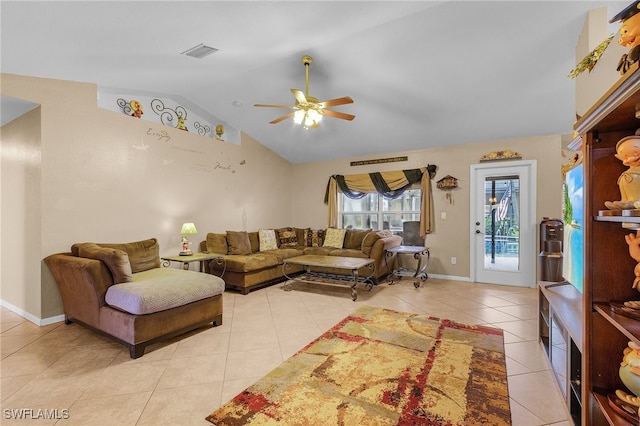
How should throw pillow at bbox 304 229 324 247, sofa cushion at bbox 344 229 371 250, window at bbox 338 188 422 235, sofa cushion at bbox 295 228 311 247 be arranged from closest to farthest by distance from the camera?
sofa cushion at bbox 344 229 371 250, window at bbox 338 188 422 235, throw pillow at bbox 304 229 324 247, sofa cushion at bbox 295 228 311 247

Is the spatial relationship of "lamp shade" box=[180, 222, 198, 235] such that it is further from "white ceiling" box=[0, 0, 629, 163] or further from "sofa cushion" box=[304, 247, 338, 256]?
"sofa cushion" box=[304, 247, 338, 256]

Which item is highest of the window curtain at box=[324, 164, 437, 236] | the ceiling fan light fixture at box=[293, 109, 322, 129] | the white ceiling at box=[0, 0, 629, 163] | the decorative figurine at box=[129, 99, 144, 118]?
the white ceiling at box=[0, 0, 629, 163]

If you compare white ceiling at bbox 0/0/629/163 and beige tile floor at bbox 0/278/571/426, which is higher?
white ceiling at bbox 0/0/629/163

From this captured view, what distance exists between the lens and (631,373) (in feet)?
3.37

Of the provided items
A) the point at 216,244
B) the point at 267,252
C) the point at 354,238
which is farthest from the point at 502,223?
the point at 216,244

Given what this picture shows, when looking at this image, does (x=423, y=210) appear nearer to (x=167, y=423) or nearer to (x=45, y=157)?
(x=167, y=423)

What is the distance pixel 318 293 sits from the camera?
4.25m

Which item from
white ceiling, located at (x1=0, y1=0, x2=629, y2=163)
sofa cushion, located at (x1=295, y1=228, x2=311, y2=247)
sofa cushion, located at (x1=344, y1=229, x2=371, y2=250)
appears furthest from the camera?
sofa cushion, located at (x1=295, y1=228, x2=311, y2=247)

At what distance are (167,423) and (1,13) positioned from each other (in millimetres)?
3070

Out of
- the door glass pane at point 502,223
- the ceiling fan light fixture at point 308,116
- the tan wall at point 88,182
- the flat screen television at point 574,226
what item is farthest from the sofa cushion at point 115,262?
the door glass pane at point 502,223

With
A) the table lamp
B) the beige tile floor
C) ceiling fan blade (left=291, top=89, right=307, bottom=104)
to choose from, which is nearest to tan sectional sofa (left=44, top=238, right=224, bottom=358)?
the beige tile floor

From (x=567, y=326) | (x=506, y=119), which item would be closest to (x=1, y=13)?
(x=567, y=326)

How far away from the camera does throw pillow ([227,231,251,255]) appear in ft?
15.8

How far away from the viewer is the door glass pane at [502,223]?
4698mm
